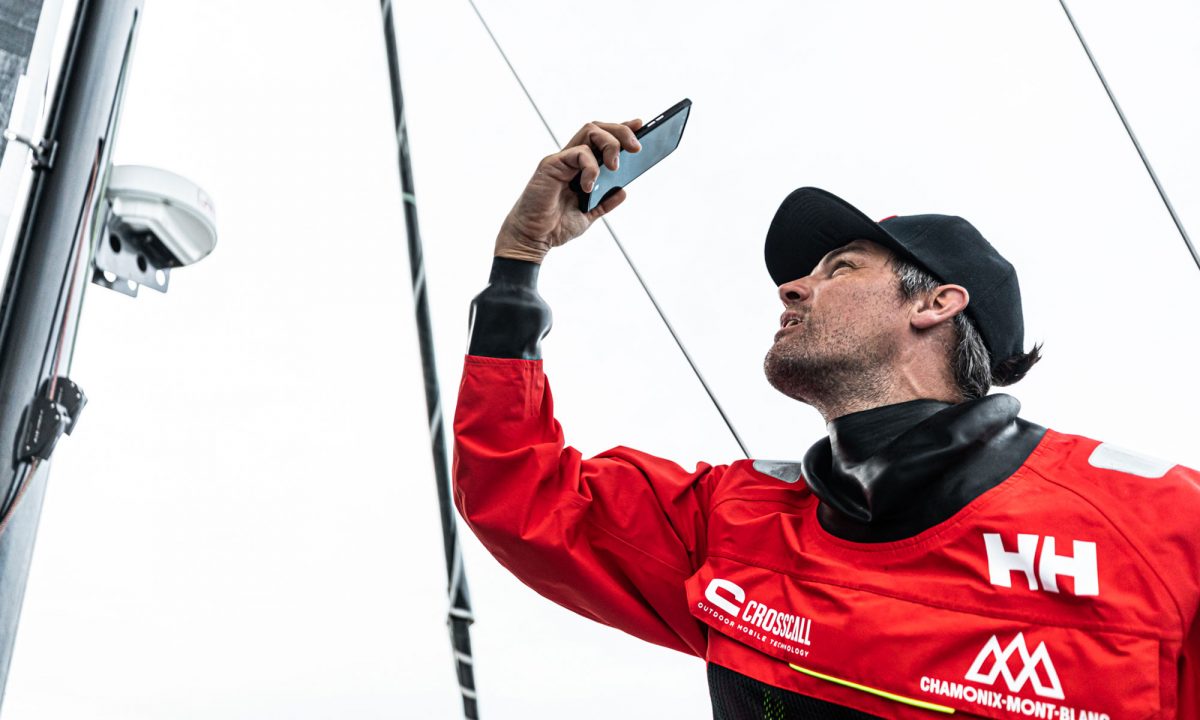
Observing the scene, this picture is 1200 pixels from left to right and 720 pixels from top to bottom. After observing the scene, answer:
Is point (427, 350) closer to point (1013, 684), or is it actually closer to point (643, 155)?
point (643, 155)

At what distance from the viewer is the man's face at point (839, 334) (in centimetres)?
98

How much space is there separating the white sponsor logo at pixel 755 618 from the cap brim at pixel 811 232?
0.40 meters

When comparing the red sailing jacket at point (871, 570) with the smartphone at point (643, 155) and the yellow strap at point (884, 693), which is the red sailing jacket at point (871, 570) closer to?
the yellow strap at point (884, 693)

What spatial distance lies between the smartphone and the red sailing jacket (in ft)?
0.61

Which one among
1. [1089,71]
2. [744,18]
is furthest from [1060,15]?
[744,18]

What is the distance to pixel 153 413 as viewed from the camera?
2.12 meters

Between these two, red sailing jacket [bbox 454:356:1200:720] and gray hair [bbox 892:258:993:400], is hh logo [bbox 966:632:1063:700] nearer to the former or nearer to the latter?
red sailing jacket [bbox 454:356:1200:720]

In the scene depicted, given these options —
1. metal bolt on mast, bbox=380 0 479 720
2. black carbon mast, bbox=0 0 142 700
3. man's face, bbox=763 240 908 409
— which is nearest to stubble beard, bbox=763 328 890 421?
man's face, bbox=763 240 908 409

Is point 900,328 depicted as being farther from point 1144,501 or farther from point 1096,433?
point 1096,433

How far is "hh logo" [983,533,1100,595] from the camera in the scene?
0.72 metres

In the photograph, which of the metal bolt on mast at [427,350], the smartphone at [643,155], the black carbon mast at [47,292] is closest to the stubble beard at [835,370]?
the smartphone at [643,155]

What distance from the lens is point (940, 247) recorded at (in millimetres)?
1039

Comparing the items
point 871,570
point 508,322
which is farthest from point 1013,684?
point 508,322

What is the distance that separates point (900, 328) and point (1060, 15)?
79 centimetres
